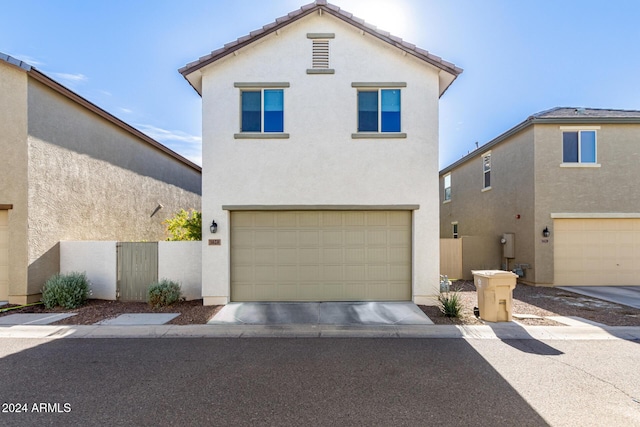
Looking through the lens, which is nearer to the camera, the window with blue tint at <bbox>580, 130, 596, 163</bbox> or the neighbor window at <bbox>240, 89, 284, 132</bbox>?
the neighbor window at <bbox>240, 89, 284, 132</bbox>

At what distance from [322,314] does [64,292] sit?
7.31m

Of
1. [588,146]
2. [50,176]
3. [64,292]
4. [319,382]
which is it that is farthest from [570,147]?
[50,176]

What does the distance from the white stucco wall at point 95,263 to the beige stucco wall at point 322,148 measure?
10.8ft

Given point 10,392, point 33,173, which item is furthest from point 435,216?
point 33,173

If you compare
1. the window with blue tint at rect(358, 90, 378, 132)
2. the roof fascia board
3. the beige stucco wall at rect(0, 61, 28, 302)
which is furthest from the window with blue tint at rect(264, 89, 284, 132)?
the beige stucco wall at rect(0, 61, 28, 302)

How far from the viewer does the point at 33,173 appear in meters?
8.98

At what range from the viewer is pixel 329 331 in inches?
266

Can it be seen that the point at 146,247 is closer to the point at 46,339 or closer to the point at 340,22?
the point at 46,339

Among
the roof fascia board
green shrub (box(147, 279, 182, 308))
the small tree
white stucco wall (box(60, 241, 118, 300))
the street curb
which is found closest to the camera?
the street curb

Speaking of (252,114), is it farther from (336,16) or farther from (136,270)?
(136,270)

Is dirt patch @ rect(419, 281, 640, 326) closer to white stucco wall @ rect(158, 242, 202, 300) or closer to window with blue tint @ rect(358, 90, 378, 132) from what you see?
window with blue tint @ rect(358, 90, 378, 132)

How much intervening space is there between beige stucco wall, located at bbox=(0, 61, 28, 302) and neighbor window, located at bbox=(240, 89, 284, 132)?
249 inches

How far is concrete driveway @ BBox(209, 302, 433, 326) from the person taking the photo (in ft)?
24.1

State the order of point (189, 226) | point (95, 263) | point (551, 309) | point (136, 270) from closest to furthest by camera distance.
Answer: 1. point (551, 309)
2. point (136, 270)
3. point (95, 263)
4. point (189, 226)
